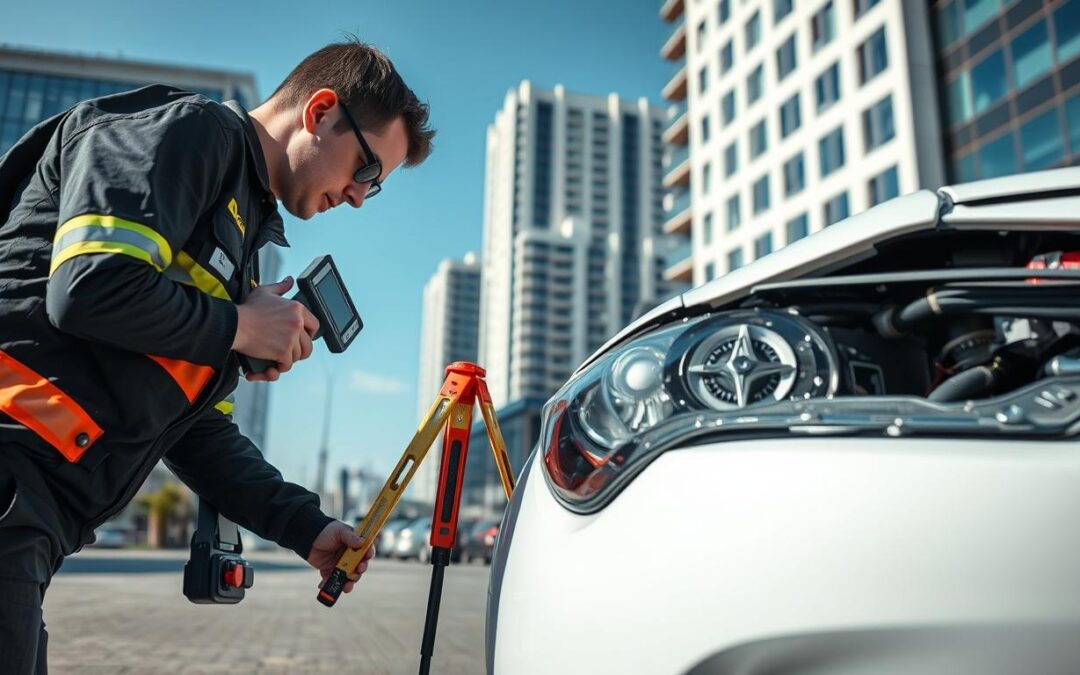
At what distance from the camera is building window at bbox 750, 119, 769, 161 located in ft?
112

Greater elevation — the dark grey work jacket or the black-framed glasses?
the black-framed glasses

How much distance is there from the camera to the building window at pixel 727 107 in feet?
121

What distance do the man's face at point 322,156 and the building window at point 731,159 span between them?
1400 inches

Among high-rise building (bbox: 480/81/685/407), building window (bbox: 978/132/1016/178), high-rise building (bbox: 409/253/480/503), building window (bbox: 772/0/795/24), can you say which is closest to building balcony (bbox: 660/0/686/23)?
building window (bbox: 772/0/795/24)

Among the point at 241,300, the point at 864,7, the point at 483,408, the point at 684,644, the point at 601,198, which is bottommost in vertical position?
the point at 684,644

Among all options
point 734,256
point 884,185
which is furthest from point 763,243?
point 884,185

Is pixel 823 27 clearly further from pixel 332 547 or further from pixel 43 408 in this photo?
pixel 43 408

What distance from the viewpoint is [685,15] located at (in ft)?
138

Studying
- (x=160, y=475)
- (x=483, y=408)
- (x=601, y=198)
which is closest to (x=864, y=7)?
(x=483, y=408)

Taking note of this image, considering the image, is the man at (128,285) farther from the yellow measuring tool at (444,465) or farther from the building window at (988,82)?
the building window at (988,82)

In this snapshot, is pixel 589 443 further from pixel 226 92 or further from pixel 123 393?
pixel 226 92

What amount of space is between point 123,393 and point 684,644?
38.4 inches

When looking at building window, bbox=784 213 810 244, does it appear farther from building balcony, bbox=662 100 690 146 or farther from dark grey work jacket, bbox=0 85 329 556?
dark grey work jacket, bbox=0 85 329 556

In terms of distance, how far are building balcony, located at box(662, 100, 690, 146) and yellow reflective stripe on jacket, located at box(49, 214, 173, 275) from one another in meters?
41.5
